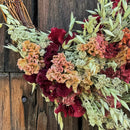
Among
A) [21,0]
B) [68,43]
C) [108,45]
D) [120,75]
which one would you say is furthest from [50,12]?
[120,75]

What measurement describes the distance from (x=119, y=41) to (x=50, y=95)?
0.38m

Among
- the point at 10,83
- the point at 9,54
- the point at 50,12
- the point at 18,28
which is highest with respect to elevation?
the point at 50,12

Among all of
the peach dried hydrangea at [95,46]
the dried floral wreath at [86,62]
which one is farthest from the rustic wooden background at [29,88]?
the peach dried hydrangea at [95,46]

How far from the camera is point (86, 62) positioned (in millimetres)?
897

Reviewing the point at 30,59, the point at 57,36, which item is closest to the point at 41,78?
the point at 30,59

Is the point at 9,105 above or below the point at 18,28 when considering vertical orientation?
below

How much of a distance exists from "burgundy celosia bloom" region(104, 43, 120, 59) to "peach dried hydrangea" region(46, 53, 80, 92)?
15 centimetres

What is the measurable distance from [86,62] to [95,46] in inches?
3.1

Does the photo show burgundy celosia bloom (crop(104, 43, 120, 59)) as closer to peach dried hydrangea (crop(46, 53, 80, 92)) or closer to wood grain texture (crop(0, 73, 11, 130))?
peach dried hydrangea (crop(46, 53, 80, 92))

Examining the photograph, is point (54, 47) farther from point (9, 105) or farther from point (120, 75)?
point (9, 105)

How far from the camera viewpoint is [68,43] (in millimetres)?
922

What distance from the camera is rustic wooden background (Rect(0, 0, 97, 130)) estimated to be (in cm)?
109

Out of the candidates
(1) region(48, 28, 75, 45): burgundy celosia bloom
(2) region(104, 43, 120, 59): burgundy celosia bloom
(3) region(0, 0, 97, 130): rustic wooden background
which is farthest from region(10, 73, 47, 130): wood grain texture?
(2) region(104, 43, 120, 59): burgundy celosia bloom

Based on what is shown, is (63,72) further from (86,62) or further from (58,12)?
(58,12)
